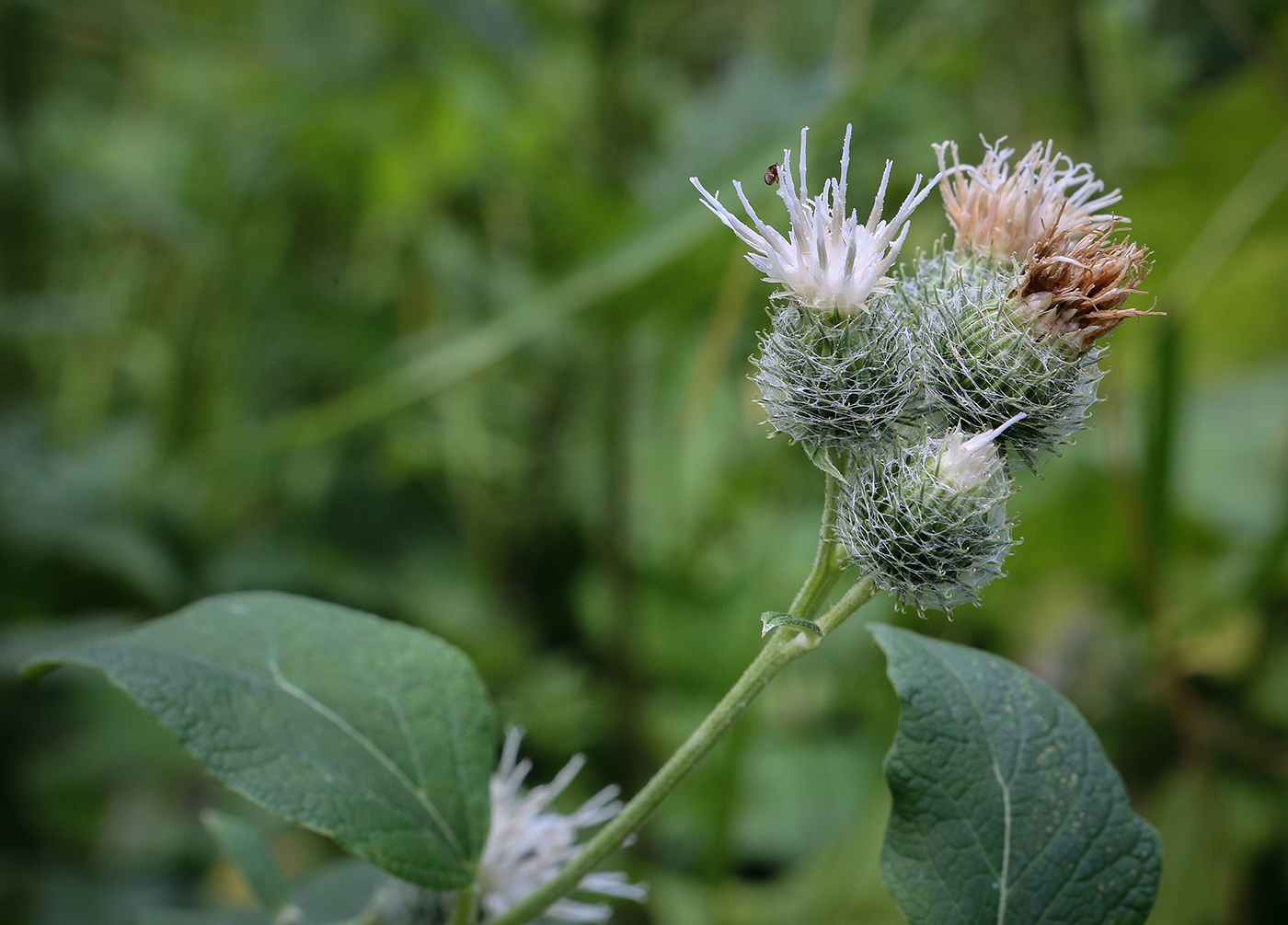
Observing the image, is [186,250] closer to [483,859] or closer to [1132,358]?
[483,859]

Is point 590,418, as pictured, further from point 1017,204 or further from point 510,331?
point 1017,204

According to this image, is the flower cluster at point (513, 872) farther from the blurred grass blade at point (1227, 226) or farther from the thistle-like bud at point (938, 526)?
the blurred grass blade at point (1227, 226)

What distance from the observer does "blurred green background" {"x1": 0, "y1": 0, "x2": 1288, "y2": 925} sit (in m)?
2.05

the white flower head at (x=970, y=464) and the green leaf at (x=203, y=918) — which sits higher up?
the white flower head at (x=970, y=464)

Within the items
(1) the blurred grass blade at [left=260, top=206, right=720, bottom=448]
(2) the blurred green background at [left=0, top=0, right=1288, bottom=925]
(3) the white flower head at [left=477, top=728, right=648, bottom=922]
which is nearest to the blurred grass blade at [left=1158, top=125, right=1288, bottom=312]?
→ (2) the blurred green background at [left=0, top=0, right=1288, bottom=925]

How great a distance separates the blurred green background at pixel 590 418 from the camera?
80.9 inches

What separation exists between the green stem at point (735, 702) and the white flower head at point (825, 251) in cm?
16

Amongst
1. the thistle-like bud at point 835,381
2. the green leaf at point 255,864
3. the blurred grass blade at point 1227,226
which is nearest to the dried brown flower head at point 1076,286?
the thistle-like bud at point 835,381

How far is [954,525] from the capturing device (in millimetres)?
729

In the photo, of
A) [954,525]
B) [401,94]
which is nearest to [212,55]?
[401,94]

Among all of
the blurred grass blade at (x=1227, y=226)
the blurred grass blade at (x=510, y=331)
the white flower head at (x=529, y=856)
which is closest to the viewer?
the white flower head at (x=529, y=856)

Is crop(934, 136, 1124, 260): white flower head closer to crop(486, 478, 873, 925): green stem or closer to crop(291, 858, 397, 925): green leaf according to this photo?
crop(486, 478, 873, 925): green stem

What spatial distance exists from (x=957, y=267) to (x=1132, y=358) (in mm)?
2483

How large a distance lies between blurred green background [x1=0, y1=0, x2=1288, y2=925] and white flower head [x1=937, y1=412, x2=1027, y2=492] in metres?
0.94
